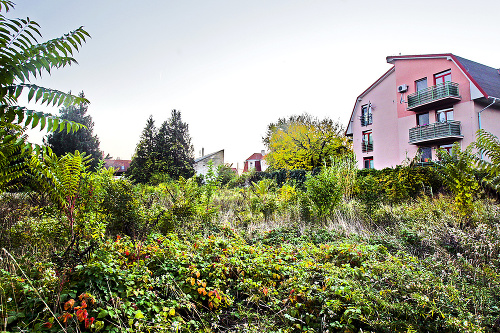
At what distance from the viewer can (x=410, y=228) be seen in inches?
185

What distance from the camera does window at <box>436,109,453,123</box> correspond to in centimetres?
1591

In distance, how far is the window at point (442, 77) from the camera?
15.9 metres

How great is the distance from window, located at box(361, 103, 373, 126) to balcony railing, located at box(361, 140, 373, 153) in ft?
A: 5.21

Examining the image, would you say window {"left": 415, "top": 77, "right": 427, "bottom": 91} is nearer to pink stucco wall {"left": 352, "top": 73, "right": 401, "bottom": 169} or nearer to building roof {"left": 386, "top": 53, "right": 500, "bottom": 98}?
building roof {"left": 386, "top": 53, "right": 500, "bottom": 98}

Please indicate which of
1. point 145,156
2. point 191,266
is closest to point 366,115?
point 145,156

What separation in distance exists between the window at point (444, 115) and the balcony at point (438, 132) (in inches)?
29.0

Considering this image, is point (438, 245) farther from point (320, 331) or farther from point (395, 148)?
point (395, 148)

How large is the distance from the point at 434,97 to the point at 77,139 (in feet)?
77.4

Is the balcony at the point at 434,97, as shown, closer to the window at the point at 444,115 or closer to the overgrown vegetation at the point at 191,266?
the window at the point at 444,115

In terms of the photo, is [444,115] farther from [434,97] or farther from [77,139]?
[77,139]

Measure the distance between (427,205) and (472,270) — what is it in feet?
9.93

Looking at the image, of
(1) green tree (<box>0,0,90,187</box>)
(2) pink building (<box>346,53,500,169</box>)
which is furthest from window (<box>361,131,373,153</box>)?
(1) green tree (<box>0,0,90,187</box>)

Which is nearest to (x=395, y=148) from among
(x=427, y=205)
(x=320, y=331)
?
(x=427, y=205)

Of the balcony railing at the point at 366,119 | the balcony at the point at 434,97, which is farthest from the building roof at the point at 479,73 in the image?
the balcony railing at the point at 366,119
